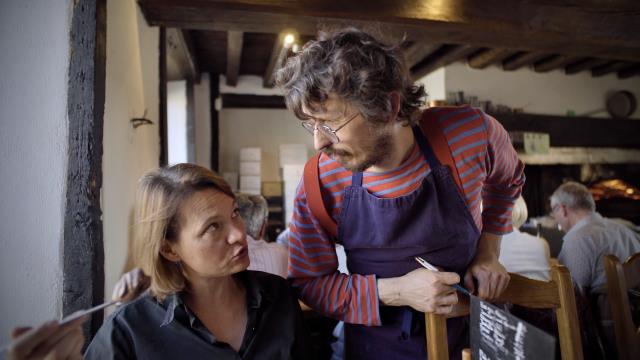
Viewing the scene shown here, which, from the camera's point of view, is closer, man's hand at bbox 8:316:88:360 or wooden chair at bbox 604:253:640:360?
man's hand at bbox 8:316:88:360

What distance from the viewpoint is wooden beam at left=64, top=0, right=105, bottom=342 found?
1.45 metres

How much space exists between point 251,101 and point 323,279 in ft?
18.6

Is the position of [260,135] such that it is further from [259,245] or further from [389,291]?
[389,291]

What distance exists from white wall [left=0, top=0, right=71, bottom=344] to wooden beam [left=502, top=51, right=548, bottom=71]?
5438 mm

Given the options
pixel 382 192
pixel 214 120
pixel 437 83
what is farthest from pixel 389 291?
pixel 214 120

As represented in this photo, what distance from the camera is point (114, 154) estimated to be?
1910 mm

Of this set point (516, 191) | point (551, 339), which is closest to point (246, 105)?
point (516, 191)

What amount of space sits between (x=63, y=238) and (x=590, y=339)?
2802 mm

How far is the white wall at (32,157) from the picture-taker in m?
1.38

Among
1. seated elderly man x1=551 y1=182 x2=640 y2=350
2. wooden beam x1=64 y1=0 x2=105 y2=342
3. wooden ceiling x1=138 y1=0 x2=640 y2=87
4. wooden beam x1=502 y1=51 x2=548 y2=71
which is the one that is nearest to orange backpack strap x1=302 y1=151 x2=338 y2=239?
wooden beam x1=64 y1=0 x2=105 y2=342

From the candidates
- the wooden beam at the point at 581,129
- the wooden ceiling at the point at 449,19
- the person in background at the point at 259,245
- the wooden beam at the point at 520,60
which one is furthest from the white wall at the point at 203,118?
the wooden beam at the point at 520,60

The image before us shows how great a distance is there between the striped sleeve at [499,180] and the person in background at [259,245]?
1254mm

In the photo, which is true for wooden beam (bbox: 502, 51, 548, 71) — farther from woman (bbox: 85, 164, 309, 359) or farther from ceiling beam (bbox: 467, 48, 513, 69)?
woman (bbox: 85, 164, 309, 359)

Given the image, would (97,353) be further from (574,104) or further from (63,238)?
(574,104)
